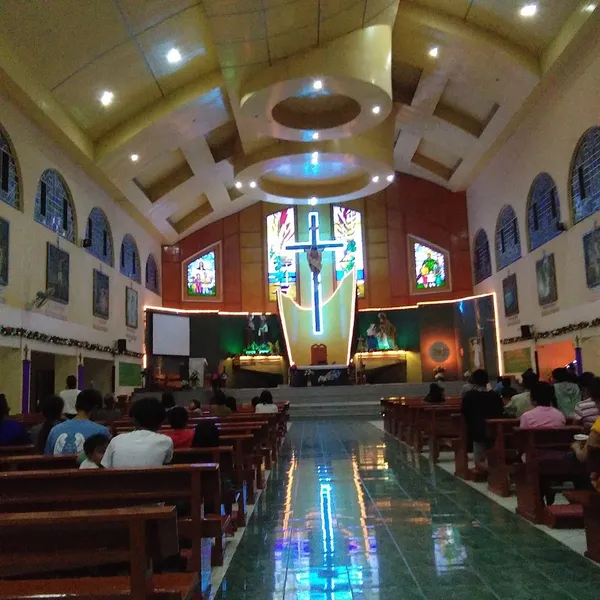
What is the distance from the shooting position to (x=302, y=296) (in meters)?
22.3

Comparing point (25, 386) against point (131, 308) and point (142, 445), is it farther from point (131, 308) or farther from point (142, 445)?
point (142, 445)

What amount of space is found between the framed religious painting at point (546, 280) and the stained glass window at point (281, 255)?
9730 mm

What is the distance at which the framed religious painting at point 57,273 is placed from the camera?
1224cm

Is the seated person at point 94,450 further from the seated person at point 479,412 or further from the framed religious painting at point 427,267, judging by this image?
the framed religious painting at point 427,267

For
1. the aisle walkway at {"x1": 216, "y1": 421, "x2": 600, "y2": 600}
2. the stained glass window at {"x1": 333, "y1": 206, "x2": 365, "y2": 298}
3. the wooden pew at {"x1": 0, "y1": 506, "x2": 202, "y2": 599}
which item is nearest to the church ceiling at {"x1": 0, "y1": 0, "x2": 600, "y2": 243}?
the stained glass window at {"x1": 333, "y1": 206, "x2": 365, "y2": 298}

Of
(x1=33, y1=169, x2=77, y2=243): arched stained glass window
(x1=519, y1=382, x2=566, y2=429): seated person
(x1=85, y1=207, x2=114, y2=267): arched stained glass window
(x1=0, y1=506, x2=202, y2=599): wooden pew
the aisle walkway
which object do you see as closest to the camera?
(x1=0, y1=506, x2=202, y2=599): wooden pew

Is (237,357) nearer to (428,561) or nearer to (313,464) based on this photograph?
(313,464)

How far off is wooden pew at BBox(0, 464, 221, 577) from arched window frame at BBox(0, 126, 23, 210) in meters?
9.09

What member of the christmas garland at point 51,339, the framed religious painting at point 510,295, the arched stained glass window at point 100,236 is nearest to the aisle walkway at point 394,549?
the christmas garland at point 51,339

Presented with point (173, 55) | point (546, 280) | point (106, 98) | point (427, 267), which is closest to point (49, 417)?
point (173, 55)

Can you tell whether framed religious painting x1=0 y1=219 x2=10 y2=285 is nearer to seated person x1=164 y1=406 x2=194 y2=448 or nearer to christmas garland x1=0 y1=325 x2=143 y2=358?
christmas garland x1=0 y1=325 x2=143 y2=358

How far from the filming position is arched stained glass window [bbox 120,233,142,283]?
1739cm

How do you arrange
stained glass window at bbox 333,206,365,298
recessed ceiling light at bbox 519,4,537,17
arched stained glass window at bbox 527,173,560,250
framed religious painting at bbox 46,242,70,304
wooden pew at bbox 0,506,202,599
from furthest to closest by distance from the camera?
stained glass window at bbox 333,206,365,298
arched stained glass window at bbox 527,173,560,250
framed religious painting at bbox 46,242,70,304
recessed ceiling light at bbox 519,4,537,17
wooden pew at bbox 0,506,202,599

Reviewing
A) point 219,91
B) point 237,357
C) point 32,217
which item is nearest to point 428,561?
point 32,217
